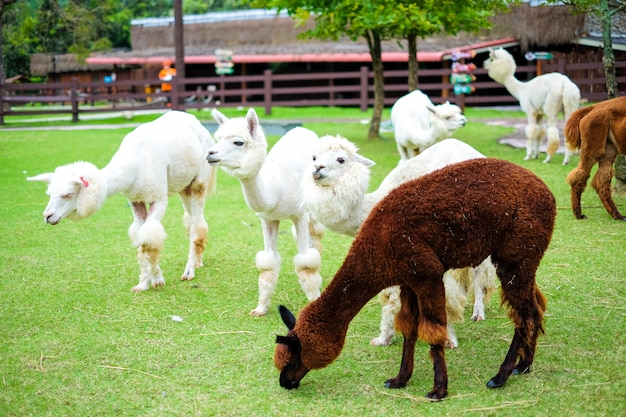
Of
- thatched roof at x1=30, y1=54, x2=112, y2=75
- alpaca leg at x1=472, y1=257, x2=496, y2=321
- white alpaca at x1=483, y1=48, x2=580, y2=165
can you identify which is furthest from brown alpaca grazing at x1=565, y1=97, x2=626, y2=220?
thatched roof at x1=30, y1=54, x2=112, y2=75

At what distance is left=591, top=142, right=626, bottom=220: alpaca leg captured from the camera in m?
8.81

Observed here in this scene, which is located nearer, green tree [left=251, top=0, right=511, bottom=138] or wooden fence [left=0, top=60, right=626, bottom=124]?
green tree [left=251, top=0, right=511, bottom=138]

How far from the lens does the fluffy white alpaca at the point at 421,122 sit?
1062 centimetres

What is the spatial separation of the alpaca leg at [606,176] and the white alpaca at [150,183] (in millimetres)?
4765

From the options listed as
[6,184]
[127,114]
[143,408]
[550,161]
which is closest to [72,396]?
[143,408]

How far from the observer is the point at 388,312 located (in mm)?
5430

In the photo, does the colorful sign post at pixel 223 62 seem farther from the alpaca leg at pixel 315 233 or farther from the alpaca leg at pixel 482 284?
the alpaca leg at pixel 482 284

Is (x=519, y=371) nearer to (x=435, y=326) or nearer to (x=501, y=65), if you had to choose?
(x=435, y=326)

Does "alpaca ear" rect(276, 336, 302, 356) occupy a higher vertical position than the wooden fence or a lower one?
lower

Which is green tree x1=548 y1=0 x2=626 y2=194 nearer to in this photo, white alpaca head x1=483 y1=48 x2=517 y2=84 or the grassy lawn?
the grassy lawn

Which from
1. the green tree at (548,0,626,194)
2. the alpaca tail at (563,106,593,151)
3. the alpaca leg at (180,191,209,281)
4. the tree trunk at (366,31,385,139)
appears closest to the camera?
the alpaca leg at (180,191,209,281)

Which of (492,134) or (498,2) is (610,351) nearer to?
(498,2)

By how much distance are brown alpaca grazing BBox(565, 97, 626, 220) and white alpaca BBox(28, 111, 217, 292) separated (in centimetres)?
461

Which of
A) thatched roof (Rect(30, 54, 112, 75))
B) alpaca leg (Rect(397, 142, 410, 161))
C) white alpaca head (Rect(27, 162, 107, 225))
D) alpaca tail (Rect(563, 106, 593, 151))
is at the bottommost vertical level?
alpaca leg (Rect(397, 142, 410, 161))
